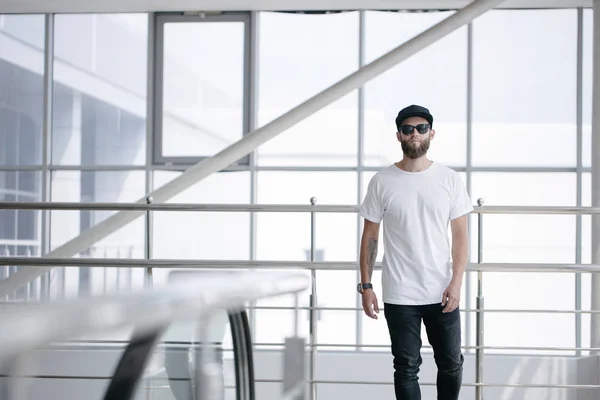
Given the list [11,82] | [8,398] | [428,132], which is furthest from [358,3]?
[8,398]

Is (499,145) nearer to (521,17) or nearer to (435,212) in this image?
(521,17)

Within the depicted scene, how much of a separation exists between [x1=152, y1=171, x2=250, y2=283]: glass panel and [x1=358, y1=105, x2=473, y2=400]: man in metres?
5.48

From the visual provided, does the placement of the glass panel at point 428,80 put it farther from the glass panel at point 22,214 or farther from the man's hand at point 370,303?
the man's hand at point 370,303

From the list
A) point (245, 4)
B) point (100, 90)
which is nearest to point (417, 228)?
point (245, 4)

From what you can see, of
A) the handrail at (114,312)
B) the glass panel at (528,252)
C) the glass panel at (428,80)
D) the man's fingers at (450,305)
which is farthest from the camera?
the glass panel at (428,80)

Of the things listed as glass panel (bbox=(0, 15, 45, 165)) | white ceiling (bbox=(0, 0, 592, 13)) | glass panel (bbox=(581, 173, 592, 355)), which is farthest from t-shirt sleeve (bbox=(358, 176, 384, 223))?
glass panel (bbox=(0, 15, 45, 165))

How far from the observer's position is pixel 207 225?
8.50 m

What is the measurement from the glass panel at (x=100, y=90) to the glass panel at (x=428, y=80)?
7.44 ft

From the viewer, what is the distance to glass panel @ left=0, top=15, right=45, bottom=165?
859 cm

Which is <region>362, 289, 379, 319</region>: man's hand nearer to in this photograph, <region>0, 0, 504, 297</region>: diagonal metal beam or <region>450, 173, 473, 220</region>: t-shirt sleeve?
<region>450, 173, 473, 220</region>: t-shirt sleeve

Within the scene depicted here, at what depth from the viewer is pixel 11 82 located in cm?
862

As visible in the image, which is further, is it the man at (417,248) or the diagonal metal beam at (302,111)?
the diagonal metal beam at (302,111)

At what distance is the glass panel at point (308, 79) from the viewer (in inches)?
331


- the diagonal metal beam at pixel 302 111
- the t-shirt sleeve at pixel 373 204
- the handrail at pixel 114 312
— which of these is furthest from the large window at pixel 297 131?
the handrail at pixel 114 312
